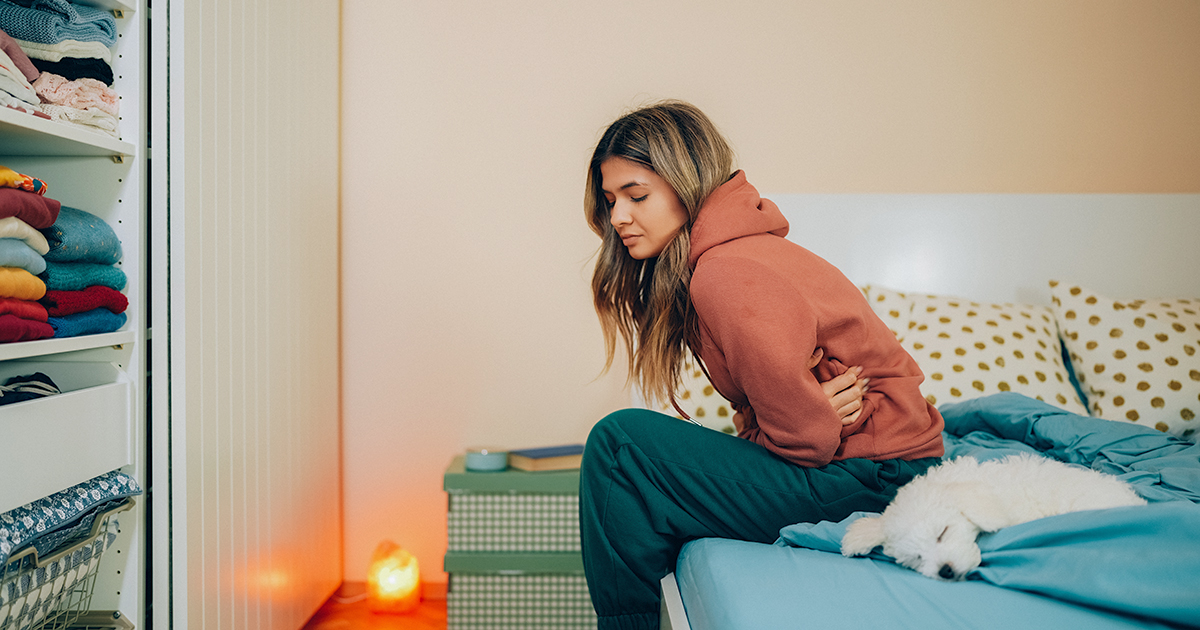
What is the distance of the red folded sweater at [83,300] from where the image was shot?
3.24 feet

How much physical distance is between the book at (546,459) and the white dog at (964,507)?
998 mm

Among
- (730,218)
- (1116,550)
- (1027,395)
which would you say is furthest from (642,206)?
(1027,395)

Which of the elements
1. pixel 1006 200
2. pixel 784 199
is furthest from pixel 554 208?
pixel 1006 200

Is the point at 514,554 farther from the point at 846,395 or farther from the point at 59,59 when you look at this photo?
the point at 59,59

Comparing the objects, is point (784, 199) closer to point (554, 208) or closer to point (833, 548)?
point (554, 208)

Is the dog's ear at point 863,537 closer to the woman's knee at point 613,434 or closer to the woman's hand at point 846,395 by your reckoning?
the woman's hand at point 846,395

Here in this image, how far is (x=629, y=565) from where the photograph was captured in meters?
1.08

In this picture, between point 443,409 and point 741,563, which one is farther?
point 443,409

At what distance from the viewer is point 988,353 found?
172 centimetres

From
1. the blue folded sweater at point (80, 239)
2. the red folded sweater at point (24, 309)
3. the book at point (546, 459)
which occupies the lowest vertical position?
the book at point (546, 459)

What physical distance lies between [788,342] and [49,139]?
1.20m

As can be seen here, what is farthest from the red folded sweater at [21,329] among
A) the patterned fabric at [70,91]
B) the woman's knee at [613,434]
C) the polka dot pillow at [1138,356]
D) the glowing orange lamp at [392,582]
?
the polka dot pillow at [1138,356]

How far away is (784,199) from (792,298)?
1.17 metres

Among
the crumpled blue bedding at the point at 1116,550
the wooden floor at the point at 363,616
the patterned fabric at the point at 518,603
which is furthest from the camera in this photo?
the wooden floor at the point at 363,616
